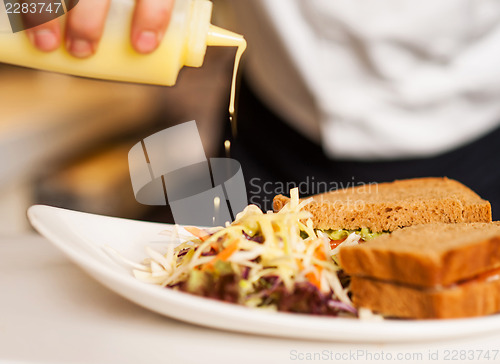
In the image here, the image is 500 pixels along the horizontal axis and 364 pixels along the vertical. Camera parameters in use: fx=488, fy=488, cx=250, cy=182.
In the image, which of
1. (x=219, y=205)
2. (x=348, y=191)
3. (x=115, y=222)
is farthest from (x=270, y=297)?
(x=348, y=191)

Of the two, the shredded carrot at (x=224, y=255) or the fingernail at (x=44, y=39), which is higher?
the fingernail at (x=44, y=39)

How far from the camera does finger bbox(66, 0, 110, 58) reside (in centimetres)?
118

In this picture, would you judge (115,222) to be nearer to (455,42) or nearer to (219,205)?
(219,205)

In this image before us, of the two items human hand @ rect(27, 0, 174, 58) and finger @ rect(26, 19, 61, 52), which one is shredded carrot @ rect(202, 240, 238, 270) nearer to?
human hand @ rect(27, 0, 174, 58)

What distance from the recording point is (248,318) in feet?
2.65

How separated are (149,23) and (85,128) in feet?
5.57

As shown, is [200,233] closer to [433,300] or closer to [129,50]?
[129,50]

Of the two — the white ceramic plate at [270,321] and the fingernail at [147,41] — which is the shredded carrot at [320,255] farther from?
the fingernail at [147,41]

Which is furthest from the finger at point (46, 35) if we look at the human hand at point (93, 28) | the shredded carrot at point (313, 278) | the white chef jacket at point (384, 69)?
the shredded carrot at point (313, 278)

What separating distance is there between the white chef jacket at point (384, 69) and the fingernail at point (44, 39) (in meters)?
0.75

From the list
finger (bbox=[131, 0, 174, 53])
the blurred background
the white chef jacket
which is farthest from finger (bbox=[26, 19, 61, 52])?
the blurred background

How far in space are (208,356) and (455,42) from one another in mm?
1362

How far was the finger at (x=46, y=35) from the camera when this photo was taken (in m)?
1.24

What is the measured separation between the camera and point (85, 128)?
108 inches
